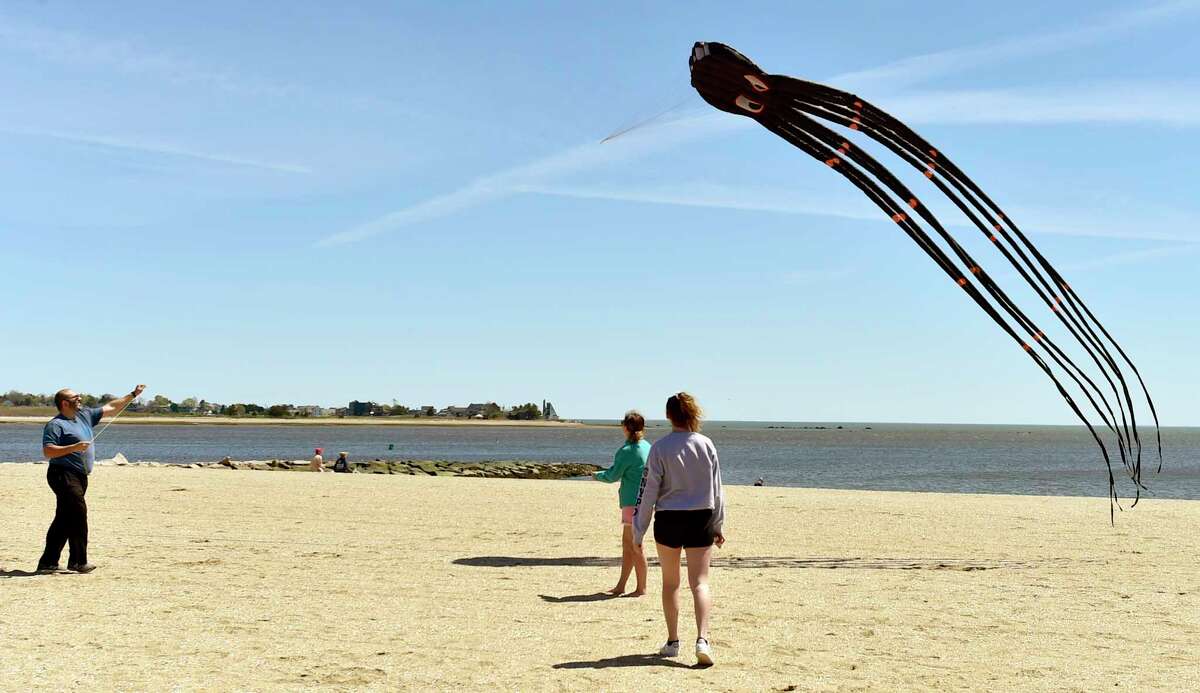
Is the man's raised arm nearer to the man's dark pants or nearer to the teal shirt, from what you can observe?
the man's dark pants

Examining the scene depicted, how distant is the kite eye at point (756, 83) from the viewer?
8742mm

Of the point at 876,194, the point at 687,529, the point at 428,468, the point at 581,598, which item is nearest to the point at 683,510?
the point at 687,529

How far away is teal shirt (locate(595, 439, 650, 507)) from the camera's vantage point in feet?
26.5

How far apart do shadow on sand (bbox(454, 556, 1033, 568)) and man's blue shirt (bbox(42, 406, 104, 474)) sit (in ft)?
11.2

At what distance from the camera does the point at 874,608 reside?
7.60m

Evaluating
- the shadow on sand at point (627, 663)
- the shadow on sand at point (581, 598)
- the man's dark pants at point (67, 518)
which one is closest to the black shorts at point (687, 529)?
the shadow on sand at point (627, 663)

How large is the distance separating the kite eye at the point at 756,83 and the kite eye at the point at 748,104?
0.41ft

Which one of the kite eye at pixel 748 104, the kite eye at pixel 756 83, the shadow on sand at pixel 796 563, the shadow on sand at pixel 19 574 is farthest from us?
the shadow on sand at pixel 796 563

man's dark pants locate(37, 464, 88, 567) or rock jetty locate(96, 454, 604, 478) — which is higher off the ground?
man's dark pants locate(37, 464, 88, 567)

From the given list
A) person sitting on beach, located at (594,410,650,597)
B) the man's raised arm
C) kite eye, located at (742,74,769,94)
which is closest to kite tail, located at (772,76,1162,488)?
kite eye, located at (742,74,769,94)

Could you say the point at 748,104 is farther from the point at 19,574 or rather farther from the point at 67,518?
the point at 19,574

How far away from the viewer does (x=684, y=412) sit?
612cm

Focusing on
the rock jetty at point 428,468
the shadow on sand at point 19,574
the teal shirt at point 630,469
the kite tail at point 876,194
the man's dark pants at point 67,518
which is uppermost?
the kite tail at point 876,194

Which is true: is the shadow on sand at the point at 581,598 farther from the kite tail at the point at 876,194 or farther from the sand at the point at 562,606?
the kite tail at the point at 876,194
